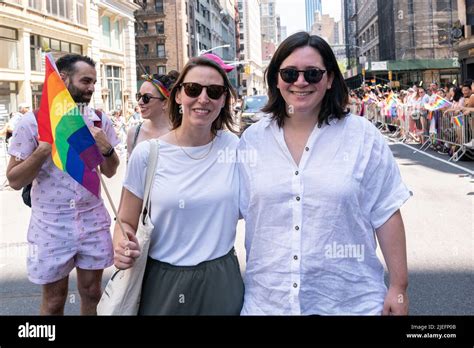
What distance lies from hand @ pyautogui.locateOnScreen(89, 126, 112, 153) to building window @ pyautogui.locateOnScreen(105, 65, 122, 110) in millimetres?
35009

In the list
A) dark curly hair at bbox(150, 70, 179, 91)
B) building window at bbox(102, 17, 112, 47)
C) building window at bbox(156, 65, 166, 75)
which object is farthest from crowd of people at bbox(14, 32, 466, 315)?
building window at bbox(156, 65, 166, 75)

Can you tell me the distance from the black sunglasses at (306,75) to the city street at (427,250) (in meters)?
2.59

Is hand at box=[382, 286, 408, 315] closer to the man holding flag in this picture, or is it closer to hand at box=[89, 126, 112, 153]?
the man holding flag

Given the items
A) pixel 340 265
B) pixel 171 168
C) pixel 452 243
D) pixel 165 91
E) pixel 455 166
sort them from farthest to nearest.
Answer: pixel 455 166, pixel 452 243, pixel 165 91, pixel 171 168, pixel 340 265

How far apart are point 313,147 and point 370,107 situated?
3132cm

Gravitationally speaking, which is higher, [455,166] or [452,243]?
[455,166]

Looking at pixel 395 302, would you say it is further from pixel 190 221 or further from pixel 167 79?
pixel 167 79

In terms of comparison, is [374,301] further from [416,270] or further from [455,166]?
[455,166]

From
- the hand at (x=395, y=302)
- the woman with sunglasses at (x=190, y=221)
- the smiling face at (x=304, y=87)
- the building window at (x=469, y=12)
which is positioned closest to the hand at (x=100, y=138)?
the woman with sunglasses at (x=190, y=221)

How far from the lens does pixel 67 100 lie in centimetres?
252

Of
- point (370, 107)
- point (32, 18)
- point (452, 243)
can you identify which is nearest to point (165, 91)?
point (452, 243)

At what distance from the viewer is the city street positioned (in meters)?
4.78

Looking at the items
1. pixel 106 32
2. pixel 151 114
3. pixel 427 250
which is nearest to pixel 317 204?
pixel 151 114

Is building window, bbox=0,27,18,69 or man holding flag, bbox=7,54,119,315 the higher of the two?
building window, bbox=0,27,18,69
